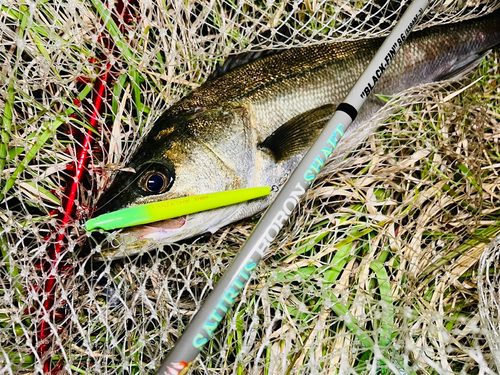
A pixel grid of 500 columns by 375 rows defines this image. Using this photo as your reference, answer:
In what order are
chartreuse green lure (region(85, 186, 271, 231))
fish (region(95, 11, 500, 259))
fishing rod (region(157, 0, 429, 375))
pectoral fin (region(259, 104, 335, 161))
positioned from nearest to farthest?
fishing rod (region(157, 0, 429, 375)) → chartreuse green lure (region(85, 186, 271, 231)) → fish (region(95, 11, 500, 259)) → pectoral fin (region(259, 104, 335, 161))

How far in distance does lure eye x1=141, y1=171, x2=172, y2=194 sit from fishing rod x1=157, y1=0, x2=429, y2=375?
45 cm

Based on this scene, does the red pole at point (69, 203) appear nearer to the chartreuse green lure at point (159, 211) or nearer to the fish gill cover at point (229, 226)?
the fish gill cover at point (229, 226)

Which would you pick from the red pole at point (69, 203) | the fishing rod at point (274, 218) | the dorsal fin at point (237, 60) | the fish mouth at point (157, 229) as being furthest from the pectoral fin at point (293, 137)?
the red pole at point (69, 203)

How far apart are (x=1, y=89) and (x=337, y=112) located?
1.52 metres

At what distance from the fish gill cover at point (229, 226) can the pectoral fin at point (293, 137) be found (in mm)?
206

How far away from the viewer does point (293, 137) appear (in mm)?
2125

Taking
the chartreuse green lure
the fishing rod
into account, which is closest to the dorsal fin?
the fishing rod

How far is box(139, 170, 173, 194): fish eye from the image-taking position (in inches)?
75.0

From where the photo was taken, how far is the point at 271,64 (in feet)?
7.37

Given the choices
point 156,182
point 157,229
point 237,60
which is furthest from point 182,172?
point 237,60

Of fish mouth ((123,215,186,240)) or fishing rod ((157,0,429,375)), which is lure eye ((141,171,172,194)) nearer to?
fish mouth ((123,215,186,240))

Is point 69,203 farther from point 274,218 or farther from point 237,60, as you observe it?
point 237,60

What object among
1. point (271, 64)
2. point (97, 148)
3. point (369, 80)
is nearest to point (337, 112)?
point (369, 80)

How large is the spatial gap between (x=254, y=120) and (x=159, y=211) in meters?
0.64
